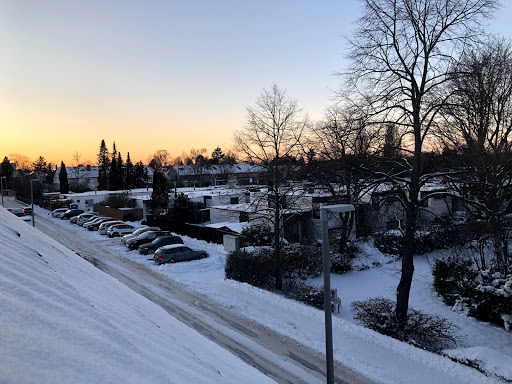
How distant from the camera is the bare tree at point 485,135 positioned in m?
11.2

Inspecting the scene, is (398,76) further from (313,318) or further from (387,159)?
(313,318)

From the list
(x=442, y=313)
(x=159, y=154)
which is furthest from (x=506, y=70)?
(x=159, y=154)

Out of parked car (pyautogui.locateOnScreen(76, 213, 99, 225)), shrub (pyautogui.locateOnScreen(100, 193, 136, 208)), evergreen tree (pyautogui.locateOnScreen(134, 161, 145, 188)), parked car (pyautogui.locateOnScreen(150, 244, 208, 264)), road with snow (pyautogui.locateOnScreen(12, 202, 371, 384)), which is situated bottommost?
road with snow (pyautogui.locateOnScreen(12, 202, 371, 384))

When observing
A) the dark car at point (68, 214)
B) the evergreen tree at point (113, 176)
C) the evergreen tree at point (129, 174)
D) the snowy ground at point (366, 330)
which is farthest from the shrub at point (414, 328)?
the evergreen tree at point (113, 176)

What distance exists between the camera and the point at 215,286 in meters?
17.8

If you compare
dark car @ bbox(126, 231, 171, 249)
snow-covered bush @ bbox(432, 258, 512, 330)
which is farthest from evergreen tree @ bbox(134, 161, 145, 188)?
snow-covered bush @ bbox(432, 258, 512, 330)

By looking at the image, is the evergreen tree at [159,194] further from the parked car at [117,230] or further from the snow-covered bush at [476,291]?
the snow-covered bush at [476,291]

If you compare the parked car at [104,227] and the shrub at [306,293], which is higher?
the parked car at [104,227]

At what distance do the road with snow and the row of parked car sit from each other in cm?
191

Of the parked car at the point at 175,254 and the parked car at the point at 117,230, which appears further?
the parked car at the point at 117,230

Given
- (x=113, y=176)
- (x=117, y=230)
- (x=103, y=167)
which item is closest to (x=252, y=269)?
(x=117, y=230)

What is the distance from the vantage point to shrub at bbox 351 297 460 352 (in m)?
11.7

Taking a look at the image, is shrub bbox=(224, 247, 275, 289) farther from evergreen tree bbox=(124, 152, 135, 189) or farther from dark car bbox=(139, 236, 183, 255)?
evergreen tree bbox=(124, 152, 135, 189)

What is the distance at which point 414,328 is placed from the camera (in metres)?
11.9
